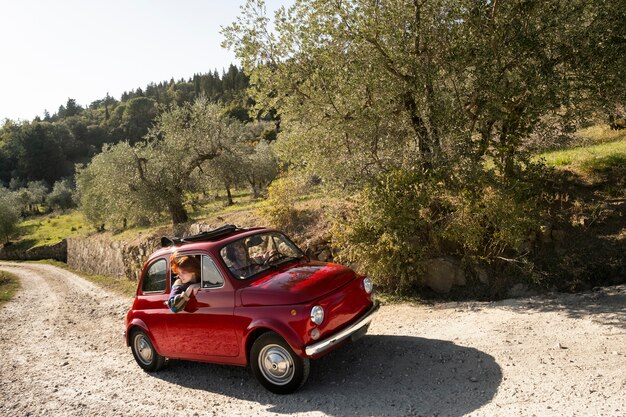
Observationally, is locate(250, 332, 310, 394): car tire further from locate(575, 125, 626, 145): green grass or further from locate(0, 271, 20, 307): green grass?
locate(0, 271, 20, 307): green grass

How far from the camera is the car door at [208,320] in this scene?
6383 millimetres

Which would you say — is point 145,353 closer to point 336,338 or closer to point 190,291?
point 190,291

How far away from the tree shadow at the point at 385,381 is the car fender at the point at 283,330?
0.85 m

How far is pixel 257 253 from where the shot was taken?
7.17 metres

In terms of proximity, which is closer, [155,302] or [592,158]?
[155,302]

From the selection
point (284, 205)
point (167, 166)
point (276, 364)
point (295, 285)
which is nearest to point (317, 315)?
point (295, 285)

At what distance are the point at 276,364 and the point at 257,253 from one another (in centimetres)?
189

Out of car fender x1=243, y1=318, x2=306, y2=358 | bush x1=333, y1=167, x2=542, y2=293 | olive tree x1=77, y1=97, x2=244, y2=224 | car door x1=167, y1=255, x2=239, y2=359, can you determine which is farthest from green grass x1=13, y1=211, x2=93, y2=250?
car fender x1=243, y1=318, x2=306, y2=358

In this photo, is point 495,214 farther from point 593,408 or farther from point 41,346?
point 41,346

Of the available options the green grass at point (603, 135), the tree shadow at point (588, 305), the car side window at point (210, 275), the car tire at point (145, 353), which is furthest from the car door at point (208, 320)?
the green grass at point (603, 135)

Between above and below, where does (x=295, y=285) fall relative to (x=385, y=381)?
above

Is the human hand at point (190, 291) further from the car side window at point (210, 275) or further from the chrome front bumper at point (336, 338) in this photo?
the chrome front bumper at point (336, 338)

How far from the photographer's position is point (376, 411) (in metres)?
5.35

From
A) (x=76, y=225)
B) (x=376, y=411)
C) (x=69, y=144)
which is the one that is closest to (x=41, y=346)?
(x=376, y=411)
